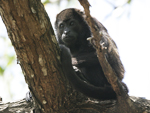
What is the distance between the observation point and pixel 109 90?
3.55 m

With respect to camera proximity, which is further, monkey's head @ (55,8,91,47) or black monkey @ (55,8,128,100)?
monkey's head @ (55,8,91,47)

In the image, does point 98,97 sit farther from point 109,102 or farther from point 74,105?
point 74,105

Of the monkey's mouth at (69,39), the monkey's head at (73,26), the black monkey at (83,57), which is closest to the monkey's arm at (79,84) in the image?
the black monkey at (83,57)

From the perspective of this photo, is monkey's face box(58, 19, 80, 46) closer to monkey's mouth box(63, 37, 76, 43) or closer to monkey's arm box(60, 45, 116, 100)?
monkey's mouth box(63, 37, 76, 43)

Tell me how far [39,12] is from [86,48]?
2127mm

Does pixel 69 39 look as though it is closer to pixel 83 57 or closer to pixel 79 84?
pixel 83 57

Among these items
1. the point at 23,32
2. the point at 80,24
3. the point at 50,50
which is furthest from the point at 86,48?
the point at 23,32

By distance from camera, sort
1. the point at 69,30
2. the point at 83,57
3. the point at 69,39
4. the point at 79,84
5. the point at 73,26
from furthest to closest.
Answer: the point at 73,26 < the point at 69,30 < the point at 69,39 < the point at 83,57 < the point at 79,84

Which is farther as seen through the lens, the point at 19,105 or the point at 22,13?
the point at 19,105

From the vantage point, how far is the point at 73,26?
5.00m

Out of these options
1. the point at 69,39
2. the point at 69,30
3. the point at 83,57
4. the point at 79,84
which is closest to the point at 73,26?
the point at 69,30

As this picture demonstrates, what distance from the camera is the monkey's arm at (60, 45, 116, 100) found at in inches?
121

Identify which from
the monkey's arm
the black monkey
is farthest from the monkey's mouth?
the monkey's arm

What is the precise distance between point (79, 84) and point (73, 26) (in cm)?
215
